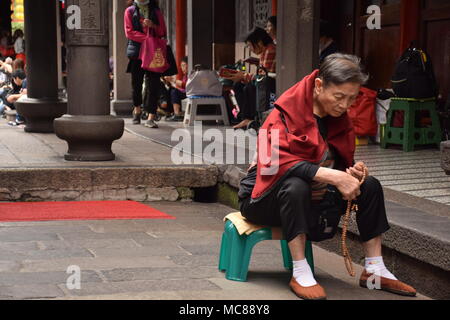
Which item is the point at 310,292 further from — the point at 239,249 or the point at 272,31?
the point at 272,31

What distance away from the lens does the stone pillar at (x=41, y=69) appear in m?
9.72

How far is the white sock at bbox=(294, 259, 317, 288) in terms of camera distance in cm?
398

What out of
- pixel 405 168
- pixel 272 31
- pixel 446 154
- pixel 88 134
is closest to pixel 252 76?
pixel 272 31

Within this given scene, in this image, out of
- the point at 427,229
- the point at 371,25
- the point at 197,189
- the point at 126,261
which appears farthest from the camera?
the point at 371,25

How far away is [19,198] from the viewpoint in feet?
22.2

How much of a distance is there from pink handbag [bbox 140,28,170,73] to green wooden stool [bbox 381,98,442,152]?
3163 millimetres

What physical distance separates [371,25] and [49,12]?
3.77m

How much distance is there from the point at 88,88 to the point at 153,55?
3040 millimetres

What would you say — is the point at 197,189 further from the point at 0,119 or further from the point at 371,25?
the point at 0,119

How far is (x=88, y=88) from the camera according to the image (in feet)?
23.7

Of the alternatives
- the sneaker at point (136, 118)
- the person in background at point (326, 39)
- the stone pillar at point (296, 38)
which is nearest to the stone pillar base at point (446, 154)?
the stone pillar at point (296, 38)

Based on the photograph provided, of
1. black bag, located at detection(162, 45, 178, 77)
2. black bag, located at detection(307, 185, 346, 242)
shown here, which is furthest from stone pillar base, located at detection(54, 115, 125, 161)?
black bag, located at detection(307, 185, 346, 242)

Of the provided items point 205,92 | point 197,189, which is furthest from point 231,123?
point 197,189
